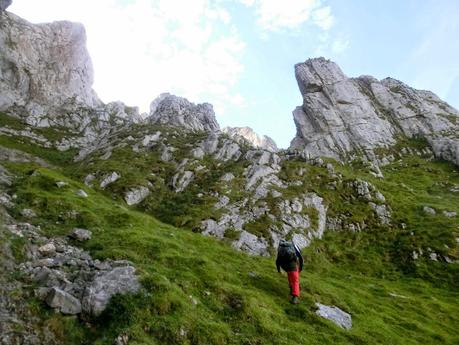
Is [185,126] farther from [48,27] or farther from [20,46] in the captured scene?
[48,27]

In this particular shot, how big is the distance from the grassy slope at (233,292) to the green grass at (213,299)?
0.19ft

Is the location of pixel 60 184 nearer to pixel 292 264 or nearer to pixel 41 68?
pixel 292 264

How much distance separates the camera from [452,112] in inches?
4872

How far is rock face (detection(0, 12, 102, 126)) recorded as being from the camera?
406ft

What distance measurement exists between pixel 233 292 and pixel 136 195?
129 ft

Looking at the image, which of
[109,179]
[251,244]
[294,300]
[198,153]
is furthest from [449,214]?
[109,179]

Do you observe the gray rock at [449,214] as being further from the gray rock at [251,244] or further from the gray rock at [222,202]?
the gray rock at [222,202]

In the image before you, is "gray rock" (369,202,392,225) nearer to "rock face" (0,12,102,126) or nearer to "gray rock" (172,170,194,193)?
"gray rock" (172,170,194,193)

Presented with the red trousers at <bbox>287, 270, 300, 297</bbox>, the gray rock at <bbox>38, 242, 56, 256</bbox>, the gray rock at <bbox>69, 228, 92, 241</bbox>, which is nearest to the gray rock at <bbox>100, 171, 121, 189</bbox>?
the gray rock at <bbox>69, 228, 92, 241</bbox>

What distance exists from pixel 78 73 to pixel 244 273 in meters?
160

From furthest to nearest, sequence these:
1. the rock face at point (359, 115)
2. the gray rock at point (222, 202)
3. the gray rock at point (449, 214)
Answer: the rock face at point (359, 115)
the gray rock at point (449, 214)
the gray rock at point (222, 202)

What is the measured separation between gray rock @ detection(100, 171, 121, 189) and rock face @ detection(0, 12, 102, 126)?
230ft

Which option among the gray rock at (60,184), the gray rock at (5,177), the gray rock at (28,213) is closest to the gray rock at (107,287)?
the gray rock at (28,213)

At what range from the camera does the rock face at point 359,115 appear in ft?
363
